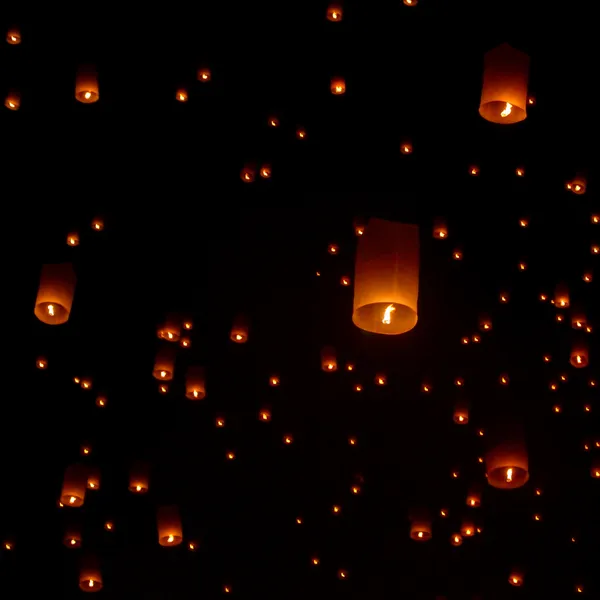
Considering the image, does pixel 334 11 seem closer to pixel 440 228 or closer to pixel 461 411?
pixel 440 228

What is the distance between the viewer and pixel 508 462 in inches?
181

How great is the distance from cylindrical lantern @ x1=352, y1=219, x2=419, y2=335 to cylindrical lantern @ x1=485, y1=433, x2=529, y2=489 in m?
1.32

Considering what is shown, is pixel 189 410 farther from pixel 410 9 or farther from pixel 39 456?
pixel 410 9

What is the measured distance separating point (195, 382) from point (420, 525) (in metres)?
1.60

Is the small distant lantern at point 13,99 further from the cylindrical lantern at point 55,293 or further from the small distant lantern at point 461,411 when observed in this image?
the small distant lantern at point 461,411

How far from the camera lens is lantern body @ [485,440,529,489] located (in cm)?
461

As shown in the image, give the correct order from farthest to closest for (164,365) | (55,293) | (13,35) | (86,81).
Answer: (164,365), (13,35), (86,81), (55,293)

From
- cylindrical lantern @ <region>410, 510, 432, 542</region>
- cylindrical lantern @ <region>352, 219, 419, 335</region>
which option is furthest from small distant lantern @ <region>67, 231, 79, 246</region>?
cylindrical lantern @ <region>352, 219, 419, 335</region>

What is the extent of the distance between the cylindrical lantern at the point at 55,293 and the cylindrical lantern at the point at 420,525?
2655mm

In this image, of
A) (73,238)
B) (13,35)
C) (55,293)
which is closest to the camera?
(55,293)

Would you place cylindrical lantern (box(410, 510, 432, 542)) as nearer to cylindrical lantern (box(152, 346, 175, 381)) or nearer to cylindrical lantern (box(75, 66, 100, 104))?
cylindrical lantern (box(152, 346, 175, 381))

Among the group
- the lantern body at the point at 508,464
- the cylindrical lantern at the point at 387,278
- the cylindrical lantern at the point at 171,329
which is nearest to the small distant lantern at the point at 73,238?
the cylindrical lantern at the point at 171,329

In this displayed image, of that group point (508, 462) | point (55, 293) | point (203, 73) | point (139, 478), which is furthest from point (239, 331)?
point (508, 462)

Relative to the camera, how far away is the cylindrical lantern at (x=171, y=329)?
20.2ft
